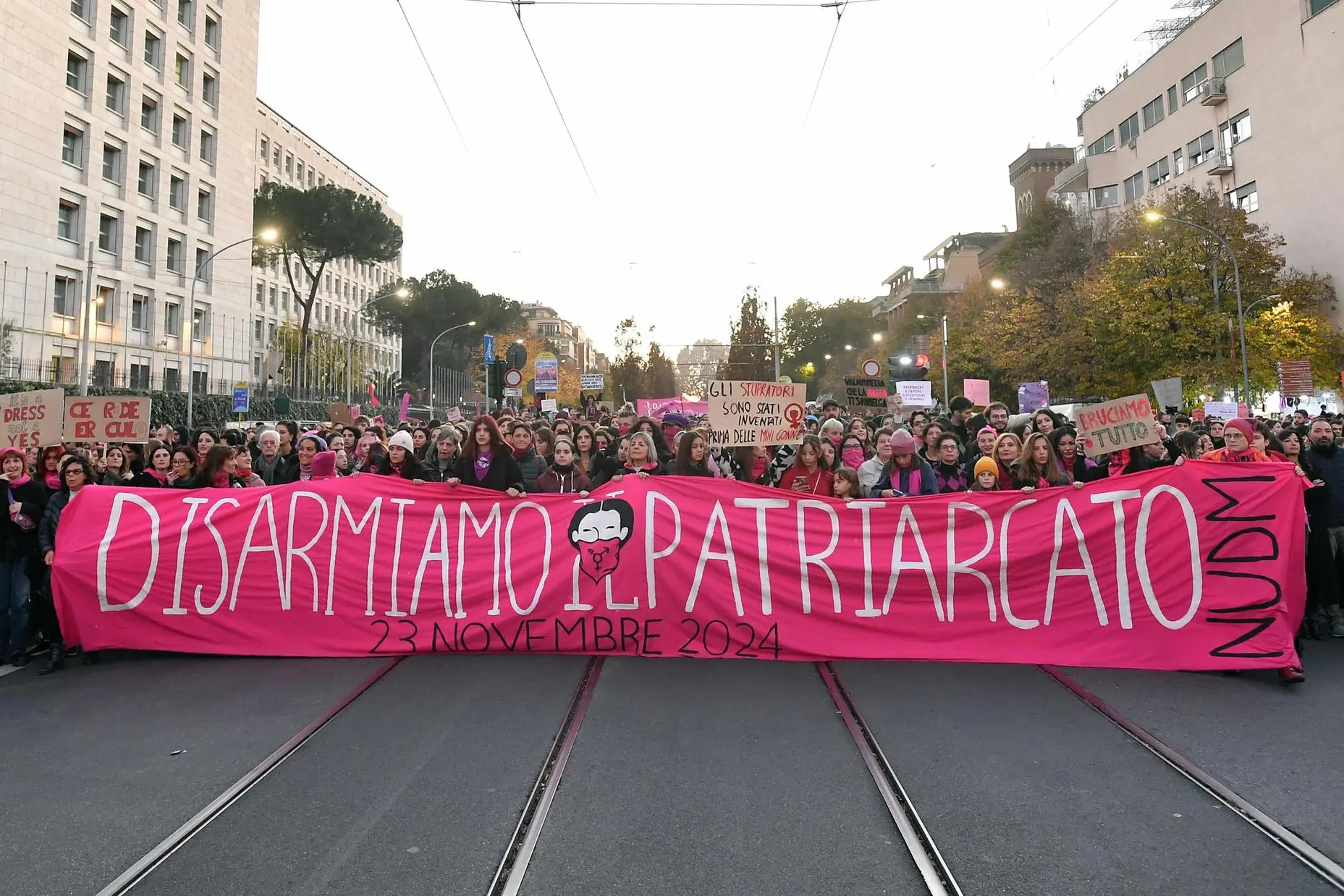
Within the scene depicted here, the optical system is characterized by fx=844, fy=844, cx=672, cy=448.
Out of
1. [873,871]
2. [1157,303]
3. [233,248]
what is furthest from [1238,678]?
[233,248]

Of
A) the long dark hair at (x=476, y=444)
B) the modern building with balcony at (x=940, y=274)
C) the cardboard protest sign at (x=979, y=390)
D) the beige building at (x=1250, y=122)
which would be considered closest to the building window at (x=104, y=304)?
the cardboard protest sign at (x=979, y=390)

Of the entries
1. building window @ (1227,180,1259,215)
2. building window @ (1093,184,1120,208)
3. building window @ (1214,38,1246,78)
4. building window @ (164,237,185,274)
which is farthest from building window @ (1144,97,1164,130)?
building window @ (164,237,185,274)

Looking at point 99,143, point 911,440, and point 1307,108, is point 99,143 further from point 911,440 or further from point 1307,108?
point 1307,108

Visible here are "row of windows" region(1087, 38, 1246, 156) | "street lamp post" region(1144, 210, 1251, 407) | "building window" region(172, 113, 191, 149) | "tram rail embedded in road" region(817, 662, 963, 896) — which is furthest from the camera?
"building window" region(172, 113, 191, 149)

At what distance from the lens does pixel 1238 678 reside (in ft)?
18.5

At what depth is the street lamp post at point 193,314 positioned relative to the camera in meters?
25.6

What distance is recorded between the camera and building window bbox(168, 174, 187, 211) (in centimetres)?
4188

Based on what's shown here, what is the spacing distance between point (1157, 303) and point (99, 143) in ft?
143

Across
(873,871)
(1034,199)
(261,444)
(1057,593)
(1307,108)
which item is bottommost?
(873,871)

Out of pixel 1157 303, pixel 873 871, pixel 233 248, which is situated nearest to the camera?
pixel 873 871

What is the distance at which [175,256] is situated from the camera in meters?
42.1

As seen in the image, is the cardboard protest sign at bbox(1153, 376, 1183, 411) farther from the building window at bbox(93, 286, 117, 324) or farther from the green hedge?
the building window at bbox(93, 286, 117, 324)

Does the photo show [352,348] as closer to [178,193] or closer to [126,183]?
[178,193]

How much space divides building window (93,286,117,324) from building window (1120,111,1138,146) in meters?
54.2
